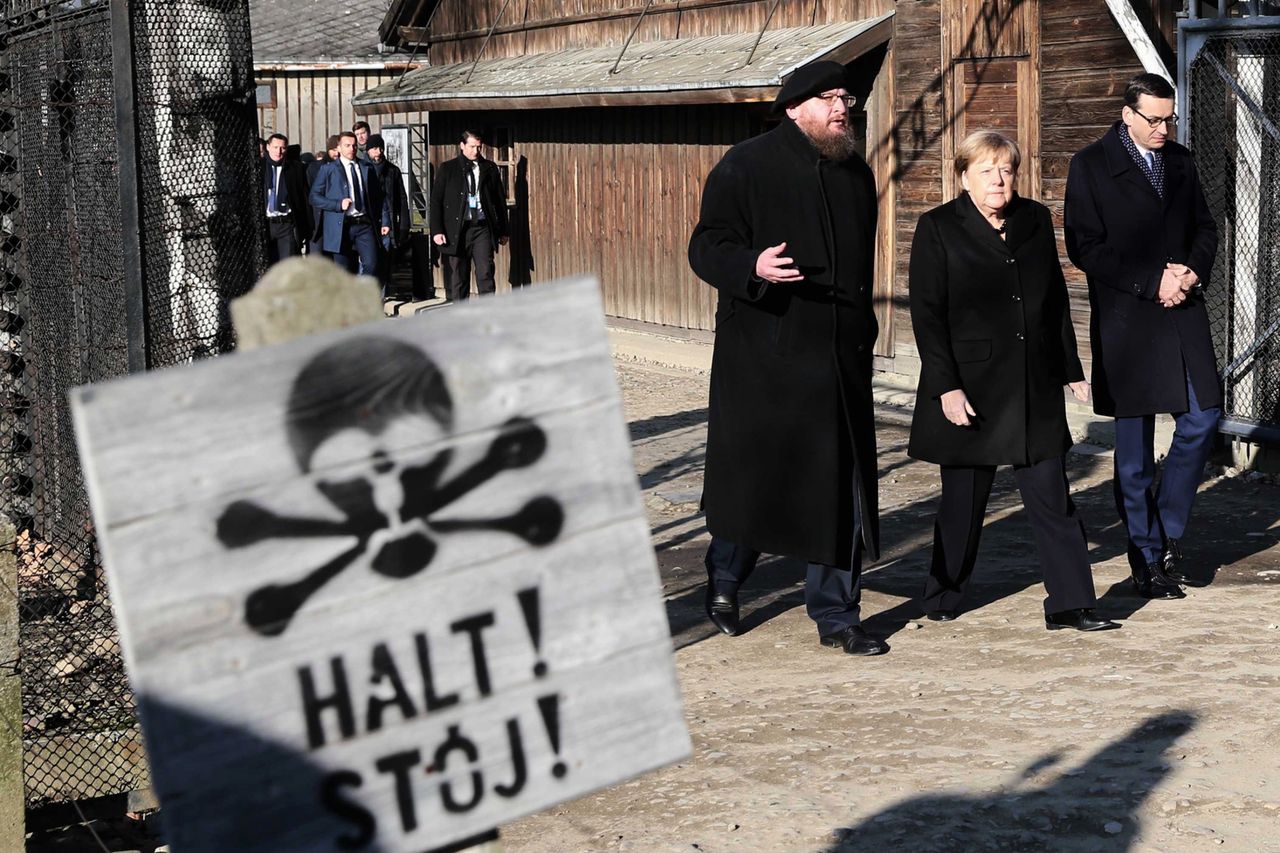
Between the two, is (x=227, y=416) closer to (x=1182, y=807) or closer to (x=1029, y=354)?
(x=1182, y=807)

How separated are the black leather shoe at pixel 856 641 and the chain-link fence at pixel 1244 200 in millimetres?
4088

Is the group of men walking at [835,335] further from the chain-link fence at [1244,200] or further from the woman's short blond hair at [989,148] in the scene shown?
the chain-link fence at [1244,200]

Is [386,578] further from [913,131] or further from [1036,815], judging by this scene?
[913,131]

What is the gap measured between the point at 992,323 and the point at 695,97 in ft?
26.0

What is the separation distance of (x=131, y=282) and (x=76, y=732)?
5.53ft

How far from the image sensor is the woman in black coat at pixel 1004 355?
6.64 m

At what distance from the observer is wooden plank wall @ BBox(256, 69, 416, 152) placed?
31719 millimetres

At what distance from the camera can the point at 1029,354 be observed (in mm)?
6699

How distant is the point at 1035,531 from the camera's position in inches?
267

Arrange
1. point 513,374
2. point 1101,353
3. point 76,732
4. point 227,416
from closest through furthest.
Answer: point 227,416, point 513,374, point 76,732, point 1101,353

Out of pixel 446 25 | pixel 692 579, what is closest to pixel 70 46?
pixel 692 579

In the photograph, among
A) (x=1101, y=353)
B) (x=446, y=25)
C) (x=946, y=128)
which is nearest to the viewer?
(x=1101, y=353)

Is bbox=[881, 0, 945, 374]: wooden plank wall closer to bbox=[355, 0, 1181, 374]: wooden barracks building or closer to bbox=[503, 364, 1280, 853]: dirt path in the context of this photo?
bbox=[355, 0, 1181, 374]: wooden barracks building

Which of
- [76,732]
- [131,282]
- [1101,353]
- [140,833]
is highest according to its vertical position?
[131,282]
